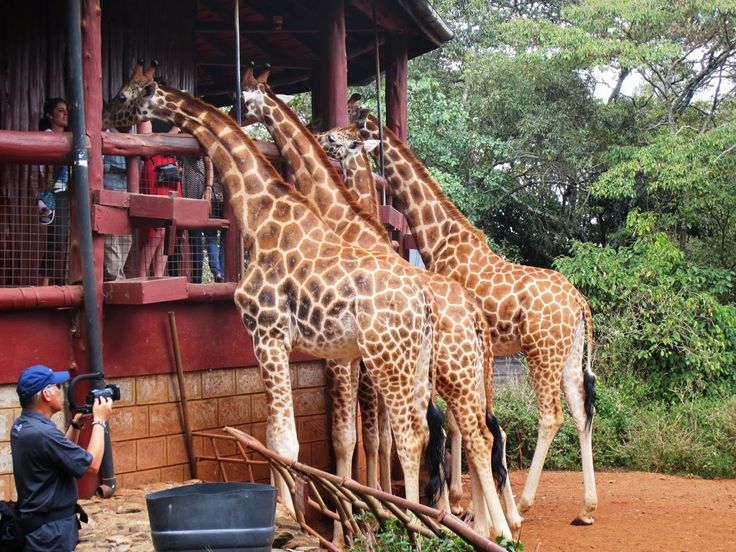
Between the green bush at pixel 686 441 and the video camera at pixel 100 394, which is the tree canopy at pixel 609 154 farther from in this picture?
the video camera at pixel 100 394

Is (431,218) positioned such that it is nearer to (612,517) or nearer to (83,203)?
(612,517)

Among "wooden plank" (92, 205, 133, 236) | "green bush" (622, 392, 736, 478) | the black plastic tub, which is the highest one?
"wooden plank" (92, 205, 133, 236)

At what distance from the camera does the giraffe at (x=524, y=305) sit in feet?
30.1

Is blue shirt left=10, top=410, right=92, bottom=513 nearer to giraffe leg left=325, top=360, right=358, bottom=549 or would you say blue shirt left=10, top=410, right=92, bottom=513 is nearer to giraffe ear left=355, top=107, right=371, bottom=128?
giraffe leg left=325, top=360, right=358, bottom=549

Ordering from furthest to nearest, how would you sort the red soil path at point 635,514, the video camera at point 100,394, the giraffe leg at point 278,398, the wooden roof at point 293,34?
the wooden roof at point 293,34 → the red soil path at point 635,514 → the giraffe leg at point 278,398 → the video camera at point 100,394

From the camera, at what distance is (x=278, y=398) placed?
24.2ft

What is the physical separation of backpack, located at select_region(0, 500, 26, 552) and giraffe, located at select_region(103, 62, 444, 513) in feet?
8.17

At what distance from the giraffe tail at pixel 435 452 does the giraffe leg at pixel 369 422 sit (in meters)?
1.20

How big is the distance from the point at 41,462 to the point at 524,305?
514 centimetres

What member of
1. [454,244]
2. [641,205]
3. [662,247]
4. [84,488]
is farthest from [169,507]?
[641,205]

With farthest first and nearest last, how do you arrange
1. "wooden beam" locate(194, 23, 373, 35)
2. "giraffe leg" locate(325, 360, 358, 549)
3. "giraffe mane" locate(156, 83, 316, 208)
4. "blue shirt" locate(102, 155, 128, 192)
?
1. "wooden beam" locate(194, 23, 373, 35)
2. "blue shirt" locate(102, 155, 128, 192)
3. "giraffe leg" locate(325, 360, 358, 549)
4. "giraffe mane" locate(156, 83, 316, 208)

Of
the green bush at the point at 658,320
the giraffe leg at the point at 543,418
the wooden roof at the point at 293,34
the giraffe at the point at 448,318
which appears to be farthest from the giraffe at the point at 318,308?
the green bush at the point at 658,320

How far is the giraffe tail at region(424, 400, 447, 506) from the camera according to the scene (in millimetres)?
7543

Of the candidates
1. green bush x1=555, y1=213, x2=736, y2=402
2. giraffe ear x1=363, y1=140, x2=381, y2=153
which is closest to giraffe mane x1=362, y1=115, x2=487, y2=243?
giraffe ear x1=363, y1=140, x2=381, y2=153
